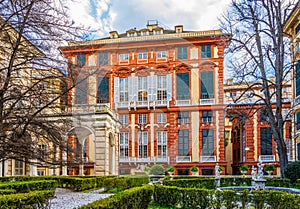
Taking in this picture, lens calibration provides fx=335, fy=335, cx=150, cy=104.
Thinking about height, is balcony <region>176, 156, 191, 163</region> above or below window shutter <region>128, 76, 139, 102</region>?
below

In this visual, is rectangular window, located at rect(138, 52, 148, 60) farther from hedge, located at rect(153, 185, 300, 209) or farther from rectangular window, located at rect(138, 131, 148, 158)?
hedge, located at rect(153, 185, 300, 209)

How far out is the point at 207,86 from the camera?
24594mm

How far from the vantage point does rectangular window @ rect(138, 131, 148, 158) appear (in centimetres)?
2469

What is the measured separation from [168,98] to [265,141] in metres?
8.82

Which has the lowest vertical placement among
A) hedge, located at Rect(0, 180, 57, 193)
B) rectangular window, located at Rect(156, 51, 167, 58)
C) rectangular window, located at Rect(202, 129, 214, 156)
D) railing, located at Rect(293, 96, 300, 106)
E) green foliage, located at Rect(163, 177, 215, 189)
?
green foliage, located at Rect(163, 177, 215, 189)

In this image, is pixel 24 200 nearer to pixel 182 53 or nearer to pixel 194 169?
pixel 194 169

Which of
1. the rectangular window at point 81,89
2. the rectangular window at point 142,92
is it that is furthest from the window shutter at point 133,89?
the rectangular window at point 81,89

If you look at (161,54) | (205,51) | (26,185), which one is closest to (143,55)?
(161,54)

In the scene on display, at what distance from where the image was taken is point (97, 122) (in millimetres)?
18609

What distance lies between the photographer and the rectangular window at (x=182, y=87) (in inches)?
940

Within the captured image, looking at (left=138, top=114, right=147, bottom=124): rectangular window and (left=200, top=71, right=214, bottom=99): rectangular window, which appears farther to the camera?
(left=200, top=71, right=214, bottom=99): rectangular window

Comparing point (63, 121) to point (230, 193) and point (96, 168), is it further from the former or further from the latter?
point (96, 168)

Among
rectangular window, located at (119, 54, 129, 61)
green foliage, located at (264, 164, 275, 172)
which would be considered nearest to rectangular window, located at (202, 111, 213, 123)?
green foliage, located at (264, 164, 275, 172)

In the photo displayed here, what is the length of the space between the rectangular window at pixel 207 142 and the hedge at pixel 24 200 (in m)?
18.3
